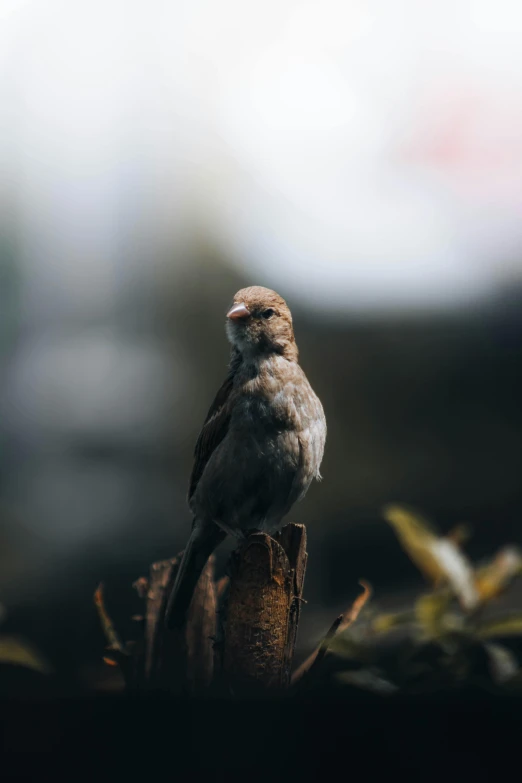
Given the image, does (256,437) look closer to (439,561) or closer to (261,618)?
(261,618)

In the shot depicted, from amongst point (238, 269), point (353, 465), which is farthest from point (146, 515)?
point (238, 269)

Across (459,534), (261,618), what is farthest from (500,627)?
(261,618)

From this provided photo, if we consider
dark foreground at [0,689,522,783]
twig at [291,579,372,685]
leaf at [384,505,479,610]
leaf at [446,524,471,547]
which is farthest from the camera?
leaf at [446,524,471,547]

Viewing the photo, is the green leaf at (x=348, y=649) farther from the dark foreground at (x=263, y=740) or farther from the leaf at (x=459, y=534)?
the leaf at (x=459, y=534)

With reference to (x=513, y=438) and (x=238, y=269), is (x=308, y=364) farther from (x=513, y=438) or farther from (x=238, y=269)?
(x=513, y=438)

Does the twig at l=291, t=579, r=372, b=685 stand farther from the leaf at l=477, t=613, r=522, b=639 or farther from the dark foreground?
the leaf at l=477, t=613, r=522, b=639

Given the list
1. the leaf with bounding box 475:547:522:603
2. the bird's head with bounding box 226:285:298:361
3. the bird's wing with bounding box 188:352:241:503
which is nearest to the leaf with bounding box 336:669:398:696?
the leaf with bounding box 475:547:522:603
